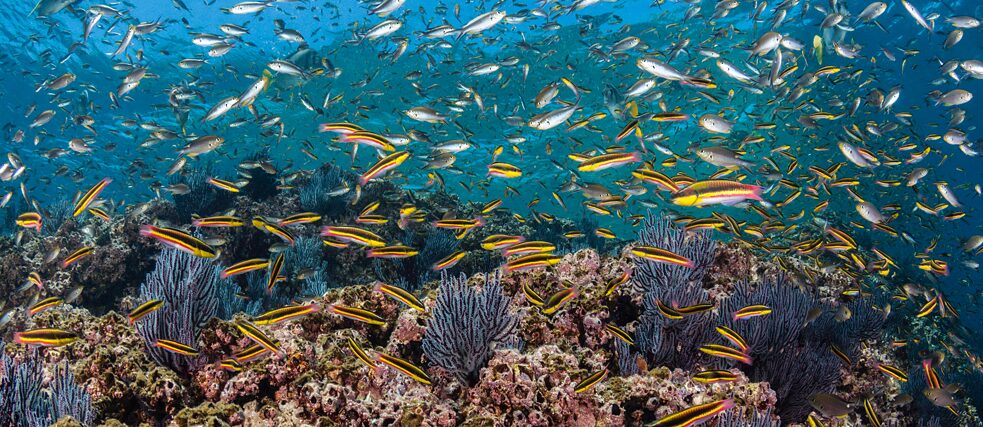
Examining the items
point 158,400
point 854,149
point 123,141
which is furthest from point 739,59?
point 123,141

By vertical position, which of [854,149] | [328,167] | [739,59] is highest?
[854,149]

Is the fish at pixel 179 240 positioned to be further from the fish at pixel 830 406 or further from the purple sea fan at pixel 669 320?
the fish at pixel 830 406

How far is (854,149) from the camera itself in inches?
298

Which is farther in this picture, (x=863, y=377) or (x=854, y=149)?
(x=854, y=149)

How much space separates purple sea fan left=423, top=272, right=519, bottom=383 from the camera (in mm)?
3463

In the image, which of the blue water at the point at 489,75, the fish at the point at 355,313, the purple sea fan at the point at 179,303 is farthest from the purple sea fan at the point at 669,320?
the blue water at the point at 489,75

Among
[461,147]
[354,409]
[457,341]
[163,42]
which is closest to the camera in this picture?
[354,409]

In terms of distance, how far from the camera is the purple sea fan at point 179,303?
346cm

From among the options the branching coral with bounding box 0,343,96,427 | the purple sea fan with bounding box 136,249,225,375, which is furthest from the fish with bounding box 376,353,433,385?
the purple sea fan with bounding box 136,249,225,375

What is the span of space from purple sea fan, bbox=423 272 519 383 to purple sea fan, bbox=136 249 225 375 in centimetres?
197

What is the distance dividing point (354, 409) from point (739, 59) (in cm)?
2581

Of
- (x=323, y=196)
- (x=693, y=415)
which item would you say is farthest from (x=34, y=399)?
(x=323, y=196)

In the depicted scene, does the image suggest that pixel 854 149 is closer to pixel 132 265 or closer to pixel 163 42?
pixel 132 265

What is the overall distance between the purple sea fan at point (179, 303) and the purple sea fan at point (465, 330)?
197cm
